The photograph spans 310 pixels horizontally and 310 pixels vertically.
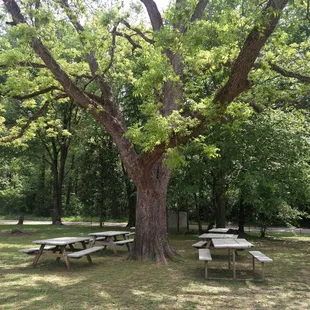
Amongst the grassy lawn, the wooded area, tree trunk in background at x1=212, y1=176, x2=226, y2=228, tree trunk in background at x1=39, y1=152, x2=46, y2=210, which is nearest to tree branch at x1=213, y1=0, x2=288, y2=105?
the wooded area

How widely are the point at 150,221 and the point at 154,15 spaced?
18.4ft

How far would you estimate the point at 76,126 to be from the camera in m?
21.5

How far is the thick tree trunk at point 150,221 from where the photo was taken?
8.98 m

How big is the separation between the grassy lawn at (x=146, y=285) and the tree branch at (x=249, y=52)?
3554 millimetres

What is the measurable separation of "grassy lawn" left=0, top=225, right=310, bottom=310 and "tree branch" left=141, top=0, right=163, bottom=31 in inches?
248

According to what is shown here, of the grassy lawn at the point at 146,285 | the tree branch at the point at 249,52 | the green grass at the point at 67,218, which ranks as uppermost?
the tree branch at the point at 249,52

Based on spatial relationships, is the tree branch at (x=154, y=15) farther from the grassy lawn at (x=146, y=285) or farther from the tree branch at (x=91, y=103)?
the grassy lawn at (x=146, y=285)

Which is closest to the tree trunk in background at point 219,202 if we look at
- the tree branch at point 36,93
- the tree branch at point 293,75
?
the tree branch at point 293,75

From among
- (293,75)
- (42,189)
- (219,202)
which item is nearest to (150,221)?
(293,75)

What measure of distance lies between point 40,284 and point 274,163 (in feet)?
34.3

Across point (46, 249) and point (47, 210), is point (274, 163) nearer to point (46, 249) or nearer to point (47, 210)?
point (46, 249)

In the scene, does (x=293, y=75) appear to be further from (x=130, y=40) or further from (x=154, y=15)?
(x=130, y=40)

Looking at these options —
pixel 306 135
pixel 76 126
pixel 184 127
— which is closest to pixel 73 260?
pixel 184 127

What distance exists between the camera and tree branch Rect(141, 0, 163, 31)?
10234 mm
